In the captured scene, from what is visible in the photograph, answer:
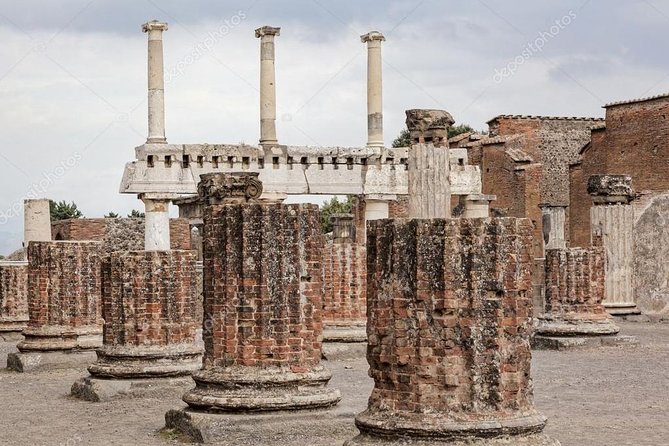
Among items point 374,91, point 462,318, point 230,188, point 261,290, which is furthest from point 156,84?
point 462,318

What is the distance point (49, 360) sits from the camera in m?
15.9

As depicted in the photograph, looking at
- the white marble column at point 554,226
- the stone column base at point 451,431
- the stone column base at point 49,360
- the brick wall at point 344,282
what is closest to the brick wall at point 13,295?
the stone column base at point 49,360

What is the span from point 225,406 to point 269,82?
16.6m

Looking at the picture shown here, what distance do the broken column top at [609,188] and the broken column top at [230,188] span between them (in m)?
12.0

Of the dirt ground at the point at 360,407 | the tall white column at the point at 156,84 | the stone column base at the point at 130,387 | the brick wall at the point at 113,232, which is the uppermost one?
the tall white column at the point at 156,84

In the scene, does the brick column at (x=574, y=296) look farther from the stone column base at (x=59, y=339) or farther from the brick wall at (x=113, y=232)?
the brick wall at (x=113, y=232)

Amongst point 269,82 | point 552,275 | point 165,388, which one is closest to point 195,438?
point 165,388

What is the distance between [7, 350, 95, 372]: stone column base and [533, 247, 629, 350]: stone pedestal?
21.5 feet

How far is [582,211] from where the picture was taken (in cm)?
3322

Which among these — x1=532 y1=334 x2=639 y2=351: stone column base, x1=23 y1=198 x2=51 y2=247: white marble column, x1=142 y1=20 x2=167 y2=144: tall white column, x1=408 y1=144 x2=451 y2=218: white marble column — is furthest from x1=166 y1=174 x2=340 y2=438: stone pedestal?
x1=142 y1=20 x2=167 y2=144: tall white column

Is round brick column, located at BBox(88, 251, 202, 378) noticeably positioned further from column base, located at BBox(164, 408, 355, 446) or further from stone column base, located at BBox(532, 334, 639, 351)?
stone column base, located at BBox(532, 334, 639, 351)

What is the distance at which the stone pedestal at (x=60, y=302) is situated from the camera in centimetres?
1591

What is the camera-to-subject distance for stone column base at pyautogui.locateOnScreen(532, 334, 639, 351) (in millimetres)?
17609

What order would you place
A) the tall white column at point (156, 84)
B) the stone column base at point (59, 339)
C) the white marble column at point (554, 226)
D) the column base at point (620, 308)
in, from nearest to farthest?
the stone column base at point (59, 339) < the column base at point (620, 308) < the tall white column at point (156, 84) < the white marble column at point (554, 226)
